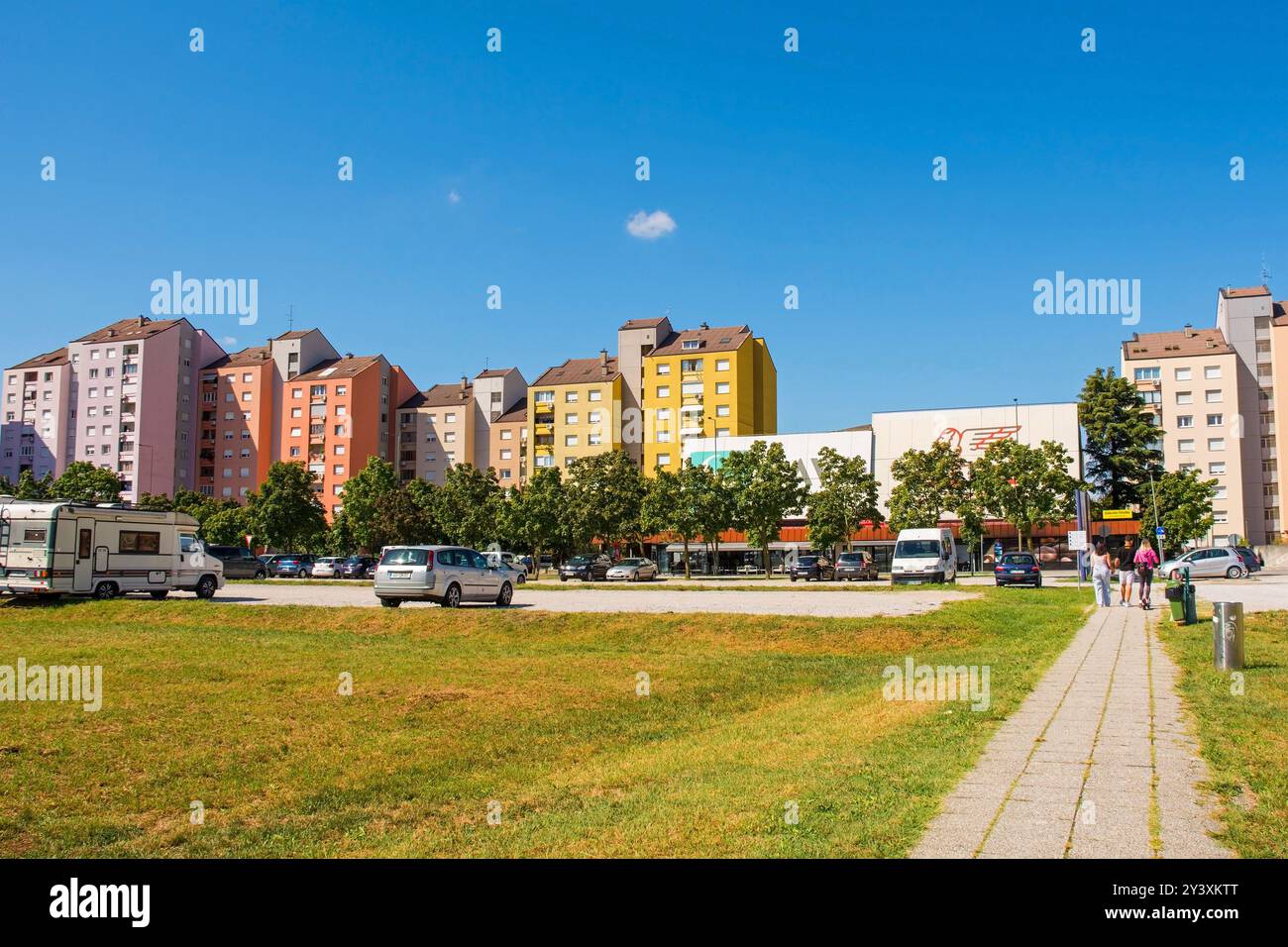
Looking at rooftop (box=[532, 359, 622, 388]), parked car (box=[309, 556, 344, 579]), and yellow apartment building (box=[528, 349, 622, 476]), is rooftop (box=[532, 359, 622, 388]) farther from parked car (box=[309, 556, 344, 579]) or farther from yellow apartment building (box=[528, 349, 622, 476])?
parked car (box=[309, 556, 344, 579])

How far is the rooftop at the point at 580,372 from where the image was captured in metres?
106

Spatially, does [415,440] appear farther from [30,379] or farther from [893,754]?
[893,754]

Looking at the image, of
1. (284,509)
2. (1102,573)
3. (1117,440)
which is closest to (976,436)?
(1117,440)

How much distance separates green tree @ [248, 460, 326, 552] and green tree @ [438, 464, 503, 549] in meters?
12.5

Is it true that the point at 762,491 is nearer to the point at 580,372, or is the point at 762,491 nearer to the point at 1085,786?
the point at 580,372

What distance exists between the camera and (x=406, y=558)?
83.8 feet

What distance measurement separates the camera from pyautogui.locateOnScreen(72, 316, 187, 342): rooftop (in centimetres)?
10900

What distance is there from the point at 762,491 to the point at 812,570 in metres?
13.8

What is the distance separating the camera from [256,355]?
114562 millimetres

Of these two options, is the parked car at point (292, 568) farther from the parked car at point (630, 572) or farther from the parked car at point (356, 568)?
the parked car at point (630, 572)

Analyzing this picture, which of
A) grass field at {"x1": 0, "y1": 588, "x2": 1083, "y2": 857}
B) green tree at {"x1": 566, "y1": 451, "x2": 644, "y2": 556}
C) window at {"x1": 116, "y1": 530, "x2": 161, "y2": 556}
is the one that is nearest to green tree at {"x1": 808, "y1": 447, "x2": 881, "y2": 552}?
green tree at {"x1": 566, "y1": 451, "x2": 644, "y2": 556}

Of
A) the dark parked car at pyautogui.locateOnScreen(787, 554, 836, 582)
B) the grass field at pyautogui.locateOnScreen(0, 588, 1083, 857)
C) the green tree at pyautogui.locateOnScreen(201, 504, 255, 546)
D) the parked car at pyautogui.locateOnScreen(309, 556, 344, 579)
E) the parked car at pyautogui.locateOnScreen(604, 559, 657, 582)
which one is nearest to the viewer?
the grass field at pyautogui.locateOnScreen(0, 588, 1083, 857)
